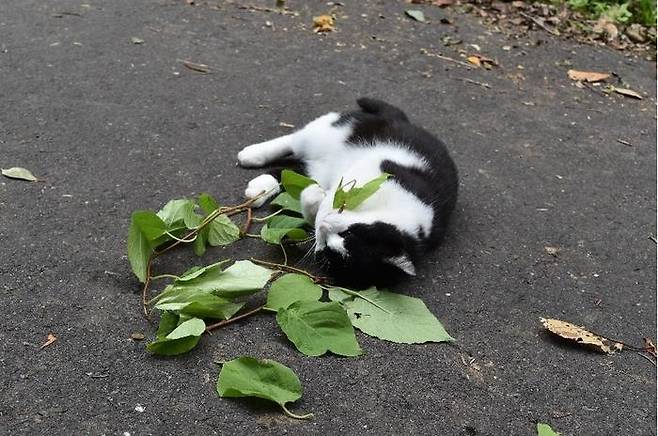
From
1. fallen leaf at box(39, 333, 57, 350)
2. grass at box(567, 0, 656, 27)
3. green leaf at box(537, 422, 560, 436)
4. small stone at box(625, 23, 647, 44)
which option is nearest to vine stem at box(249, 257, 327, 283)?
fallen leaf at box(39, 333, 57, 350)

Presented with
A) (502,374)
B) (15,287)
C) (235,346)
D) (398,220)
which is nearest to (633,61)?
(398,220)

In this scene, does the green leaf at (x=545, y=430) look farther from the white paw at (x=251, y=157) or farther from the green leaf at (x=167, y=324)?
the white paw at (x=251, y=157)

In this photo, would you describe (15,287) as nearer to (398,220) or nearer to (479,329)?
(398,220)

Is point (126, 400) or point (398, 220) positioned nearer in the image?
point (126, 400)

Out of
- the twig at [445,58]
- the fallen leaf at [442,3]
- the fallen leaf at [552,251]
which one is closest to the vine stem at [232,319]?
the fallen leaf at [552,251]

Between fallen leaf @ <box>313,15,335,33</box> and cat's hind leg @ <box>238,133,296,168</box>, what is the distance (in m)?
2.11

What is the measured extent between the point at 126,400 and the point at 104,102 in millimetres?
2207

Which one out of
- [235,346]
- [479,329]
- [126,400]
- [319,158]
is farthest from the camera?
[319,158]

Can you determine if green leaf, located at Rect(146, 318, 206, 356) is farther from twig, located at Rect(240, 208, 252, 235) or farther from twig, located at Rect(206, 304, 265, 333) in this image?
twig, located at Rect(240, 208, 252, 235)

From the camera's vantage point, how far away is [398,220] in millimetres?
2893

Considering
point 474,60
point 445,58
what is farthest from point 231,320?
point 474,60

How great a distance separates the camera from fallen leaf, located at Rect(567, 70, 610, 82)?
214 inches

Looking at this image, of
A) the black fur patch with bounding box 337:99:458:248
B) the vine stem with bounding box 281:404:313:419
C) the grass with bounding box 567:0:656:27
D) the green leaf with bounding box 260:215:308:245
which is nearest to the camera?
the vine stem with bounding box 281:404:313:419

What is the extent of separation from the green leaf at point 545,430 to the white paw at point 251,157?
6.07 ft
